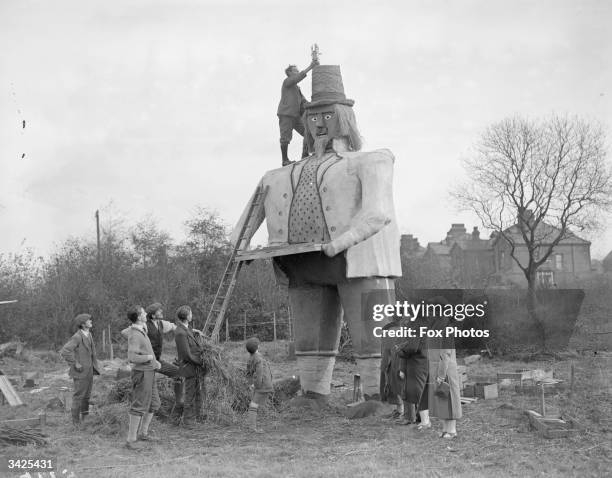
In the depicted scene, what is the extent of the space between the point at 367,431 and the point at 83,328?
141 inches

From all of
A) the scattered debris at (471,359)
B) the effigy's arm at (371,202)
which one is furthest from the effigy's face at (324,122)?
the scattered debris at (471,359)

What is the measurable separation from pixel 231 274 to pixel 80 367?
1969 mm

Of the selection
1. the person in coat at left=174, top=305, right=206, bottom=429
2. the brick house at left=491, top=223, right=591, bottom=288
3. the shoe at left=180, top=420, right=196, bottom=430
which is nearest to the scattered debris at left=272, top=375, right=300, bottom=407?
the person in coat at left=174, top=305, right=206, bottom=429

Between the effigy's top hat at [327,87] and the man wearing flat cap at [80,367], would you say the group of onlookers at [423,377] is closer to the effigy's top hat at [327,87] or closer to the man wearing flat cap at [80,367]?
the effigy's top hat at [327,87]

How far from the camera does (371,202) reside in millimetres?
8195

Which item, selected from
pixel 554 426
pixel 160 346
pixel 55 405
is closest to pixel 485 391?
pixel 554 426

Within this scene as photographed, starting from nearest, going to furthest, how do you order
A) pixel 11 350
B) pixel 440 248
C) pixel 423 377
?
pixel 423 377, pixel 11 350, pixel 440 248

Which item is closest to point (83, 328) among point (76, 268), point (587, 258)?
point (76, 268)

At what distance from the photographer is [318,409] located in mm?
8680

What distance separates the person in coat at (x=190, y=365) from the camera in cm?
839

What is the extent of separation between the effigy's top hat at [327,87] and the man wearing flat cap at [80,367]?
12.1ft

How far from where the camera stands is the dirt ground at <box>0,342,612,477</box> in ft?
19.9

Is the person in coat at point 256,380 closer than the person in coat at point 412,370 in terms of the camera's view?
No

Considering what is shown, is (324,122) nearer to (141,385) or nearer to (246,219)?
(246,219)
